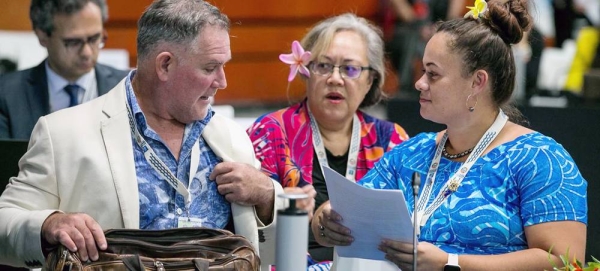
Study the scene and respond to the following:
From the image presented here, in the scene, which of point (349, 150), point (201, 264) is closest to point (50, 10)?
point (349, 150)

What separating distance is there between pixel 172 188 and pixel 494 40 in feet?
3.82

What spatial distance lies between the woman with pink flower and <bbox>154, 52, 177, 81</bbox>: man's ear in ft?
3.45

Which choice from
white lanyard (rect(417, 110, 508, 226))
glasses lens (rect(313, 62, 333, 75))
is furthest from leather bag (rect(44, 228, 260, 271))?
glasses lens (rect(313, 62, 333, 75))

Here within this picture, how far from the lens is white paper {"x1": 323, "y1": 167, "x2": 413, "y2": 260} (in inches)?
106

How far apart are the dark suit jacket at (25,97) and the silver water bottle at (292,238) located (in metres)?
2.33

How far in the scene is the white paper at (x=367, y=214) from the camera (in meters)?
2.70

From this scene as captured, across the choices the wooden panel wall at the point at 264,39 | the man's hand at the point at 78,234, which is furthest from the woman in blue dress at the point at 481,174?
the wooden panel wall at the point at 264,39

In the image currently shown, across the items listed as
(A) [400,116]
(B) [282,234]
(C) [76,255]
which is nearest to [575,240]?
(B) [282,234]

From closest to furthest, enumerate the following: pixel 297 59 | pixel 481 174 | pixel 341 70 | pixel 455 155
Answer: pixel 481 174 → pixel 455 155 → pixel 297 59 → pixel 341 70

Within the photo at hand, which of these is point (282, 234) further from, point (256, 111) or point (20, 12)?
point (256, 111)

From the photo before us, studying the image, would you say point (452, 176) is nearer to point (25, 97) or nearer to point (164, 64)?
point (164, 64)

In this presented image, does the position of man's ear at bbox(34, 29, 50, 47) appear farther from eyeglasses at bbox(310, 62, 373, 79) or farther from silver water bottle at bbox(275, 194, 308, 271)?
silver water bottle at bbox(275, 194, 308, 271)

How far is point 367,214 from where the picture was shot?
2.82 meters

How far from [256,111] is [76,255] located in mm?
7818
